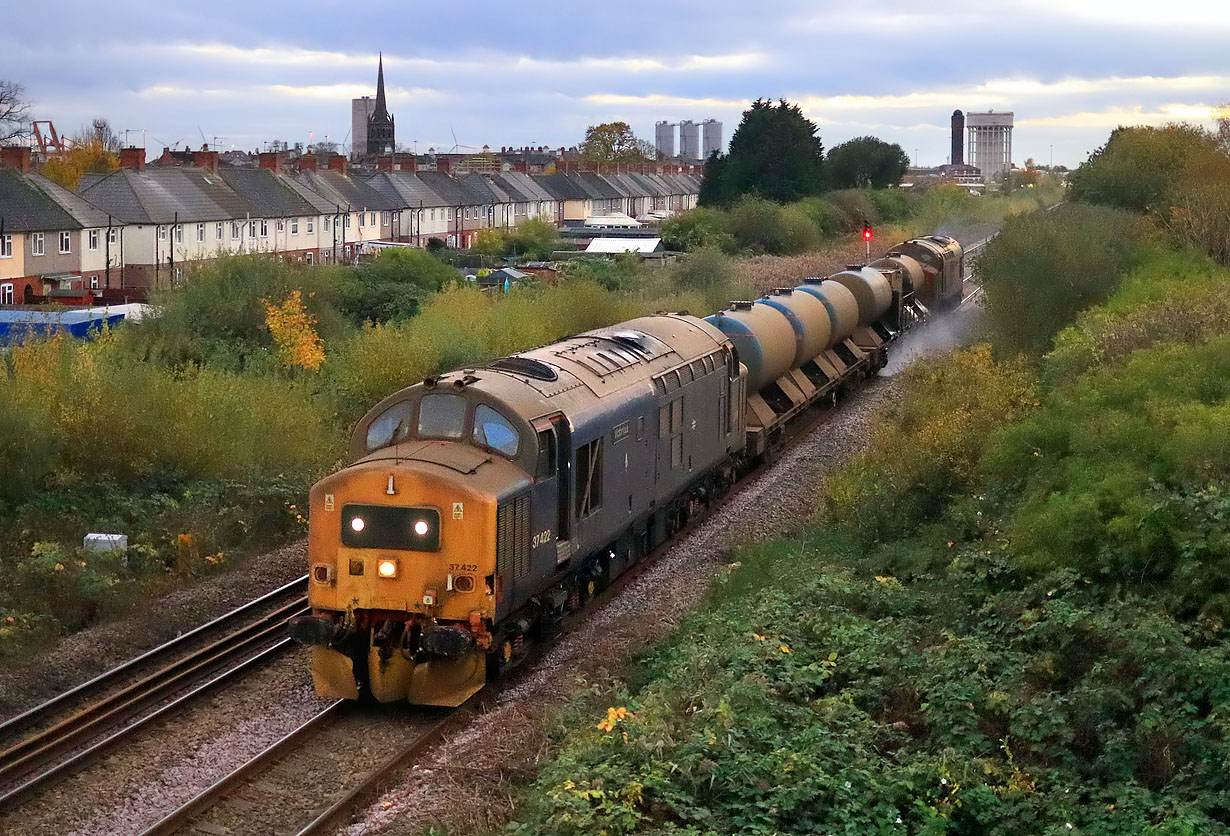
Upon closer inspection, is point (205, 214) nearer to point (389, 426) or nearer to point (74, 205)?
point (74, 205)

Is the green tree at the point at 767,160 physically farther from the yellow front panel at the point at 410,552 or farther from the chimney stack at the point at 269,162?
the yellow front panel at the point at 410,552

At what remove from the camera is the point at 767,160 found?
7950 cm

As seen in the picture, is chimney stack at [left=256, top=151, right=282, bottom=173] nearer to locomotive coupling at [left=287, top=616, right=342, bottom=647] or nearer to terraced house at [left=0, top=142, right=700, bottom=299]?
terraced house at [left=0, top=142, right=700, bottom=299]

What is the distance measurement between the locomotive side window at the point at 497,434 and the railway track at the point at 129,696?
444 centimetres

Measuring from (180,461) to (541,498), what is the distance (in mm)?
12078

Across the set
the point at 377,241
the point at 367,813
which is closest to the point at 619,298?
the point at 367,813

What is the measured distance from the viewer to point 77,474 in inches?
873

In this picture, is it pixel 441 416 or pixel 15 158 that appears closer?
pixel 441 416

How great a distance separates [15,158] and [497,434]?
165 ft

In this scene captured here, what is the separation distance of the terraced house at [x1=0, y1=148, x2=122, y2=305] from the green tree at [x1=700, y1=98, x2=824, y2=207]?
122 ft

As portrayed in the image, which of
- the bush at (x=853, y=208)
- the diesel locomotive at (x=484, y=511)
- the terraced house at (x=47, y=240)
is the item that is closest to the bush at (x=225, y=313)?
the diesel locomotive at (x=484, y=511)

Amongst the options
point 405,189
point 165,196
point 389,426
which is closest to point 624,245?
point 165,196

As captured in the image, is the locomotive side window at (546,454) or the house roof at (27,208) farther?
the house roof at (27,208)

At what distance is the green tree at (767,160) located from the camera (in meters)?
79.1
